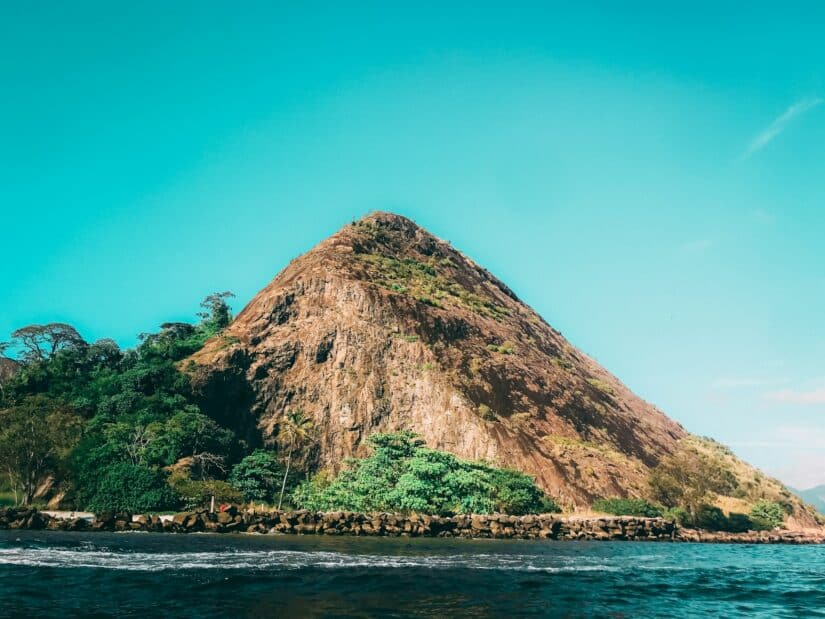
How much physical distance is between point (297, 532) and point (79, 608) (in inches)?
1668

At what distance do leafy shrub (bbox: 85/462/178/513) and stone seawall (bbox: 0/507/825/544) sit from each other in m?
2.36

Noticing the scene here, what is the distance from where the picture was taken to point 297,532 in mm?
57062

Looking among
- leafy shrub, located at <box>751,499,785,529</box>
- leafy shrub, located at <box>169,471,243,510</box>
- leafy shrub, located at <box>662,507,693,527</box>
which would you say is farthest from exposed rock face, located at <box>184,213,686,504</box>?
leafy shrub, located at <box>169,471,243,510</box>

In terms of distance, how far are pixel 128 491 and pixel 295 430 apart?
87.4 ft

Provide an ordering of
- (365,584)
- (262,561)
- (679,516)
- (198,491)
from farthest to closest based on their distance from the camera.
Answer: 1. (679,516)
2. (198,491)
3. (262,561)
4. (365,584)

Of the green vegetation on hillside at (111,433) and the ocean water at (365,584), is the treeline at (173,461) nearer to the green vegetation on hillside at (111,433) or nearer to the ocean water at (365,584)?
the green vegetation on hillside at (111,433)

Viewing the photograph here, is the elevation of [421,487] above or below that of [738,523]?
above

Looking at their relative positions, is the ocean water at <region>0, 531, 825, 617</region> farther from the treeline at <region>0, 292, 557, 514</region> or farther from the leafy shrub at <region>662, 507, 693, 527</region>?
the leafy shrub at <region>662, 507, 693, 527</region>

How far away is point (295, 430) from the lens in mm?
85125

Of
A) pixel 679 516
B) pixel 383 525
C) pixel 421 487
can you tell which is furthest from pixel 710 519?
pixel 383 525

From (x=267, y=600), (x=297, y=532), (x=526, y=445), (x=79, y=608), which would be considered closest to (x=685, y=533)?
(x=526, y=445)

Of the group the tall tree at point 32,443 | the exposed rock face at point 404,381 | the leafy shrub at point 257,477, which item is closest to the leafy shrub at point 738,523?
the exposed rock face at point 404,381

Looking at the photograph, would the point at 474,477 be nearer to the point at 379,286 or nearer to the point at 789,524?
the point at 379,286

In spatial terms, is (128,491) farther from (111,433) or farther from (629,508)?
(629,508)
